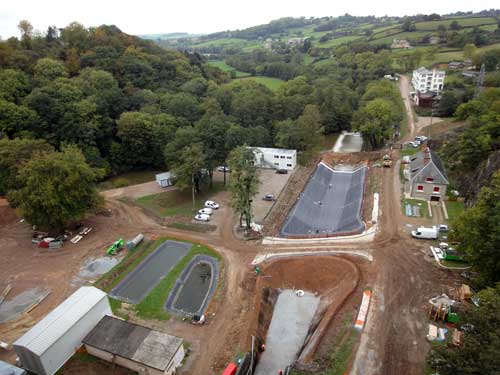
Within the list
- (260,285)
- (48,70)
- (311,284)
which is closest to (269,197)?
(311,284)

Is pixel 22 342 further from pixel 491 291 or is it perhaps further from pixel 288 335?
pixel 491 291

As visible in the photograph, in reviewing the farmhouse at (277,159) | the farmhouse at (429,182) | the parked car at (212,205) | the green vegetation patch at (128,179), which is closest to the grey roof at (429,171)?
the farmhouse at (429,182)

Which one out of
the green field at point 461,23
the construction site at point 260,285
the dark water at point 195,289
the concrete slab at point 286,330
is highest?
the green field at point 461,23

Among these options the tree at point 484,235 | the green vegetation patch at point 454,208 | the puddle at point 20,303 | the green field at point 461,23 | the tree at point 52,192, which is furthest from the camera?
the green field at point 461,23

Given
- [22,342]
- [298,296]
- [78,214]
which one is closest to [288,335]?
[298,296]

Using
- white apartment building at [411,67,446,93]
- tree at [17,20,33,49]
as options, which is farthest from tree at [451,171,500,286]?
tree at [17,20,33,49]

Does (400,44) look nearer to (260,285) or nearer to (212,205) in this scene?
(212,205)

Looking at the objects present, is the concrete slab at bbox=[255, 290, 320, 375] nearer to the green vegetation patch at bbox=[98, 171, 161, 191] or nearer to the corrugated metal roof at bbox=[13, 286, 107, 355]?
the corrugated metal roof at bbox=[13, 286, 107, 355]

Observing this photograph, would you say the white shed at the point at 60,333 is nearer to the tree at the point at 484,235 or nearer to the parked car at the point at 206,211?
the parked car at the point at 206,211
